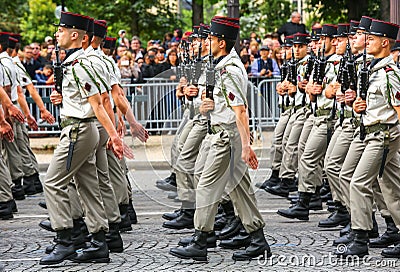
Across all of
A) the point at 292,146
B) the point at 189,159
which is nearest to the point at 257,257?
the point at 189,159

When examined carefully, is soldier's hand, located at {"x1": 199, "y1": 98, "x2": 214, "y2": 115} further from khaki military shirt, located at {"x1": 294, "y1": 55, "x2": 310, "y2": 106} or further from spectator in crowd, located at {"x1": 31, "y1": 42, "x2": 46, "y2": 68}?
spectator in crowd, located at {"x1": 31, "y1": 42, "x2": 46, "y2": 68}

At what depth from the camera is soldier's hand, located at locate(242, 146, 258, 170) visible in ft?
28.3

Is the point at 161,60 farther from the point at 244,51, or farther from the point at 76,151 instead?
the point at 76,151

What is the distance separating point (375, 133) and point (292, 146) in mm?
3759

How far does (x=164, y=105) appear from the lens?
15031 mm

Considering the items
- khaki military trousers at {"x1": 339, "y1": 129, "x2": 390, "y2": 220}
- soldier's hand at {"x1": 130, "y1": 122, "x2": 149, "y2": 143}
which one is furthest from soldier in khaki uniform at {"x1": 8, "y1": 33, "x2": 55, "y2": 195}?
khaki military trousers at {"x1": 339, "y1": 129, "x2": 390, "y2": 220}

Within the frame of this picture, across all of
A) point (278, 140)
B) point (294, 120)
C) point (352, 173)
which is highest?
point (294, 120)

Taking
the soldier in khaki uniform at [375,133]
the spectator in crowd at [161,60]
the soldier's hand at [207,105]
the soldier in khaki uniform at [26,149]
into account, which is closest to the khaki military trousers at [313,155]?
the soldier in khaki uniform at [375,133]

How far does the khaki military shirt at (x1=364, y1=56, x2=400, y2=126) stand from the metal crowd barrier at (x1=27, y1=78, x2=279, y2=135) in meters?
1.13

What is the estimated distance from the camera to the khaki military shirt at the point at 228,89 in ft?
→ 28.5

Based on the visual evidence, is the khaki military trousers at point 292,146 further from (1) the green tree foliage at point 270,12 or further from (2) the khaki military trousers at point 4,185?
(1) the green tree foliage at point 270,12

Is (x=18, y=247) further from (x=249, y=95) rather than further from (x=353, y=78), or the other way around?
(x=353, y=78)

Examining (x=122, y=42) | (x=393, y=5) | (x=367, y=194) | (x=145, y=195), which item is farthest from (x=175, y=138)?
(x=122, y=42)

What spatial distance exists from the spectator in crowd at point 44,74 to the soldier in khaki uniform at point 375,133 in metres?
11.3
